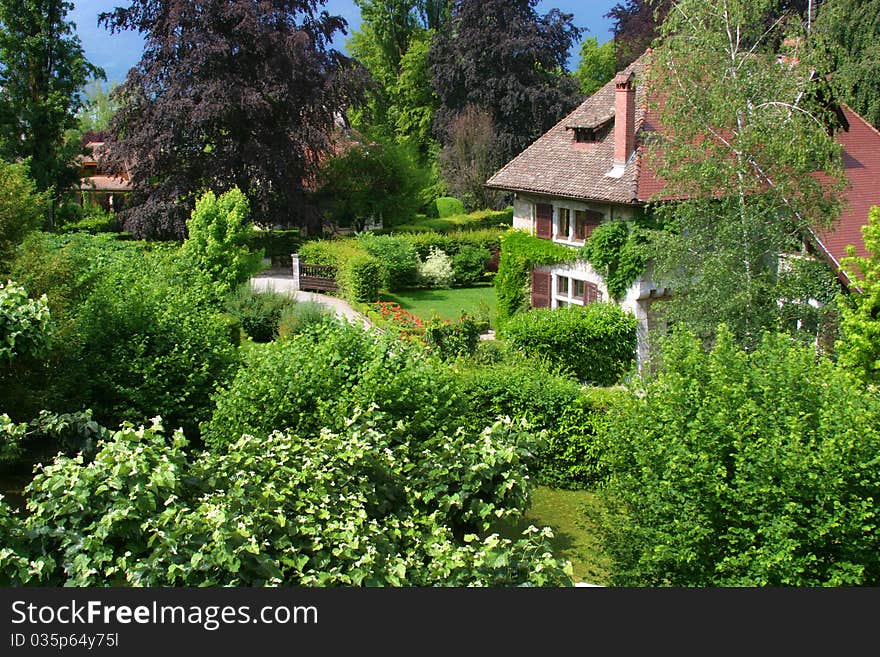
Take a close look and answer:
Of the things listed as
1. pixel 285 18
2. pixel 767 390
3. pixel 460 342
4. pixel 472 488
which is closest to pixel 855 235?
pixel 460 342

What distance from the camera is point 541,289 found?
34.0 m

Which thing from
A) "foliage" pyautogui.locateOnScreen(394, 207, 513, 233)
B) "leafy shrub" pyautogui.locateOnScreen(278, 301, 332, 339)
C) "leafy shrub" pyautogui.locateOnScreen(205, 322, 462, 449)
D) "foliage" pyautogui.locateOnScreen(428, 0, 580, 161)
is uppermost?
"foliage" pyautogui.locateOnScreen(428, 0, 580, 161)

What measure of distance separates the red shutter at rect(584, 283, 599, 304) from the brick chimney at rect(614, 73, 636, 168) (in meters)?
4.08

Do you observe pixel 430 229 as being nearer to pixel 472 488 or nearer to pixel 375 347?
pixel 375 347

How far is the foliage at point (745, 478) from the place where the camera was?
11.4 m

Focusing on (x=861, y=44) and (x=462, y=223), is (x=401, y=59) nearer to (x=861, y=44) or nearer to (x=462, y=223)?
(x=462, y=223)

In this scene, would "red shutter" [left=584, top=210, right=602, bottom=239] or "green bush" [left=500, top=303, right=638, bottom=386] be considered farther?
"red shutter" [left=584, top=210, right=602, bottom=239]

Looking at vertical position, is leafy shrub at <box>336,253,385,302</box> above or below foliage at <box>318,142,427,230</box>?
below

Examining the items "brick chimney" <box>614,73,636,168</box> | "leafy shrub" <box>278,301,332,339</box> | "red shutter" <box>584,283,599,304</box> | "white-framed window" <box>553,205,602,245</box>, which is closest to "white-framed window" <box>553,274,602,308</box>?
"red shutter" <box>584,283,599,304</box>

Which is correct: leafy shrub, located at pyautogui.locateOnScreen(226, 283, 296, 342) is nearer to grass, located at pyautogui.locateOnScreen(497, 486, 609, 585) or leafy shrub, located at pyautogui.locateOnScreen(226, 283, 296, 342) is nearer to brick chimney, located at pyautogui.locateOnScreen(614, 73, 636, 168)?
brick chimney, located at pyautogui.locateOnScreen(614, 73, 636, 168)

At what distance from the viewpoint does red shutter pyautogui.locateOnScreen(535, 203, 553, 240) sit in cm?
3391

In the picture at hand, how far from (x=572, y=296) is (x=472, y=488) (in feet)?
67.8

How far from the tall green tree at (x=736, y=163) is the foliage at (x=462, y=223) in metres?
24.7

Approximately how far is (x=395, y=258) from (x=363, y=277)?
3694 millimetres
